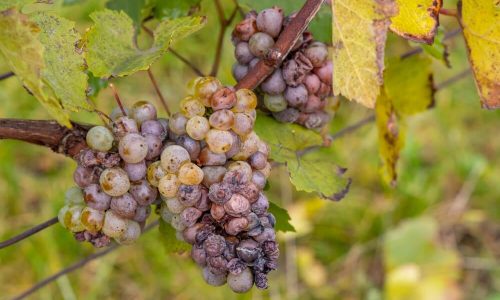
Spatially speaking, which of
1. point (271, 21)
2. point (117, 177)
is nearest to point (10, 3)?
point (117, 177)

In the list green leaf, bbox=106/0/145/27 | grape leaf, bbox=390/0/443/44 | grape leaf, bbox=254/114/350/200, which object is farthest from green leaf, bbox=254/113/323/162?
green leaf, bbox=106/0/145/27

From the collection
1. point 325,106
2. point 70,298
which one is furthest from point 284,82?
point 70,298

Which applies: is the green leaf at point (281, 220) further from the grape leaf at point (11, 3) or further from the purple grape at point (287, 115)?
the grape leaf at point (11, 3)

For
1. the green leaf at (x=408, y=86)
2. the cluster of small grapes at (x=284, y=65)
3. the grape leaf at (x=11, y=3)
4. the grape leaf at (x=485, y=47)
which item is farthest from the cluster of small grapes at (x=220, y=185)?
the green leaf at (x=408, y=86)

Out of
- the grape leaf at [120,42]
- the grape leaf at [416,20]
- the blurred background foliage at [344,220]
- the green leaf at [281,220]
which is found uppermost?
the grape leaf at [416,20]

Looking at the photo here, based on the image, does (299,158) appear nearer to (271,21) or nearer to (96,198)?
(271,21)

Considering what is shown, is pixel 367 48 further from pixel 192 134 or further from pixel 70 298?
pixel 70 298

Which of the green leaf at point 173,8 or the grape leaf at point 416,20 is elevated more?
the grape leaf at point 416,20

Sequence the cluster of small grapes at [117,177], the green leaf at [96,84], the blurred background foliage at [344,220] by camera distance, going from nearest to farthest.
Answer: the cluster of small grapes at [117,177] → the green leaf at [96,84] → the blurred background foliage at [344,220]
